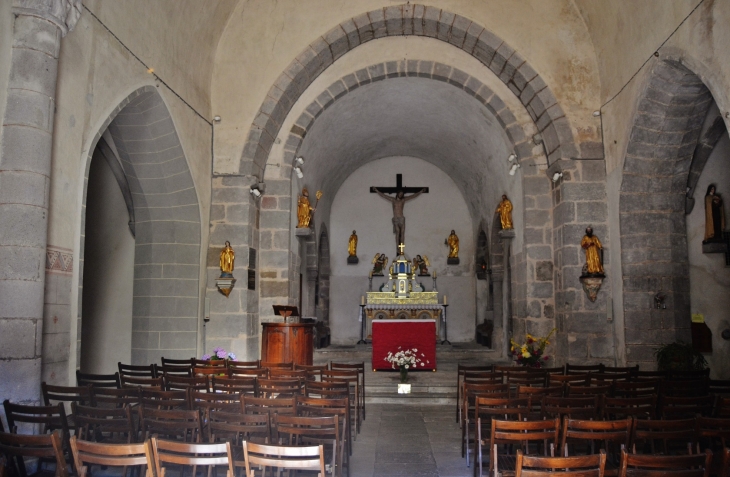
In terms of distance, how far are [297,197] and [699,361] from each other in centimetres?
722

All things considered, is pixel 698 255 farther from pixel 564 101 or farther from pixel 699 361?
pixel 564 101

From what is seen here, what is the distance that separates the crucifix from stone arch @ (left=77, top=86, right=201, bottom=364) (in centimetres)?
829

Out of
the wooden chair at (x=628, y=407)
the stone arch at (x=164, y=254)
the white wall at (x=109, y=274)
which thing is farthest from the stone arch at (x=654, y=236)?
the white wall at (x=109, y=274)

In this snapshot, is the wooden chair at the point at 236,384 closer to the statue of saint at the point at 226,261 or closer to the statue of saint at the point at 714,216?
the statue of saint at the point at 226,261

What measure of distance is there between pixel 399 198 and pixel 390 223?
982mm

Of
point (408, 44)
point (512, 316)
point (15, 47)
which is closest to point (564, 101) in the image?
point (408, 44)

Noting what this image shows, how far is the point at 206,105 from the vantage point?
34.9ft

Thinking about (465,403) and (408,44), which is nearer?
(465,403)

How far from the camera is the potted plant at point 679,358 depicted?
8.80 metres

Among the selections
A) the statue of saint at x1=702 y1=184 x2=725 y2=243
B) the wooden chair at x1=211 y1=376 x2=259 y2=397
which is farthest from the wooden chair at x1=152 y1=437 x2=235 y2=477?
the statue of saint at x1=702 y1=184 x2=725 y2=243

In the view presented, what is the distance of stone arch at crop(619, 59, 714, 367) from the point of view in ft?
30.6

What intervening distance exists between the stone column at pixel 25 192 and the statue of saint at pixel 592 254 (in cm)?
759

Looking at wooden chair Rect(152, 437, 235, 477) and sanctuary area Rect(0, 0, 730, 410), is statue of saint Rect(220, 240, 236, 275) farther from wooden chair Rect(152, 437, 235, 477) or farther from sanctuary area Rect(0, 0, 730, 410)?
wooden chair Rect(152, 437, 235, 477)

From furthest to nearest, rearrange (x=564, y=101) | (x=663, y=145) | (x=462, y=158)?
1. (x=462, y=158)
2. (x=564, y=101)
3. (x=663, y=145)
